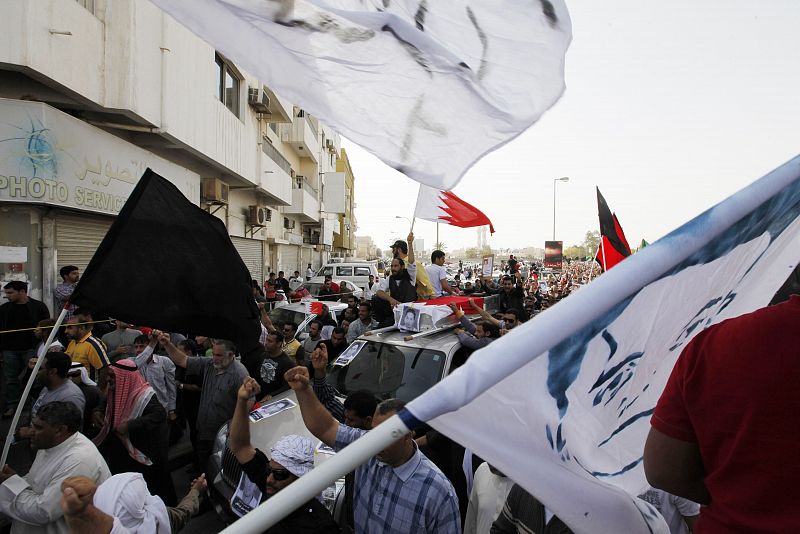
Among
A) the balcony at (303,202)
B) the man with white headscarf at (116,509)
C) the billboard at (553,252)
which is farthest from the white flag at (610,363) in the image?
the billboard at (553,252)

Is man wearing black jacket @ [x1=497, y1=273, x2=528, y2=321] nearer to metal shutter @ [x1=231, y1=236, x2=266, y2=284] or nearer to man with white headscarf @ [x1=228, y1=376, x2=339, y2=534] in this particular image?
man with white headscarf @ [x1=228, y1=376, x2=339, y2=534]

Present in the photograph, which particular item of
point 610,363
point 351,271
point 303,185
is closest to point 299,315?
point 610,363

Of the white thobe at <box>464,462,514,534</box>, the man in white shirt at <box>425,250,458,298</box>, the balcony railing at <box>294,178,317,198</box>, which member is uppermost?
the balcony railing at <box>294,178,317,198</box>

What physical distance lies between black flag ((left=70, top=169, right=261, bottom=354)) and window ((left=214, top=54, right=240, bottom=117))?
15150 mm

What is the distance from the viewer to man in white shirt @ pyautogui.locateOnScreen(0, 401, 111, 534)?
285 centimetres

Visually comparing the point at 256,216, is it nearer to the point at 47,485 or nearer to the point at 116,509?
the point at 47,485

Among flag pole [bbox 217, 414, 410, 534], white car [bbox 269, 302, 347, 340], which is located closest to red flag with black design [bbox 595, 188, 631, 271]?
flag pole [bbox 217, 414, 410, 534]

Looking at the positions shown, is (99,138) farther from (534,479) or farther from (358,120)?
(534,479)

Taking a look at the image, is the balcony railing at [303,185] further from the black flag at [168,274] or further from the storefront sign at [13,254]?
the black flag at [168,274]

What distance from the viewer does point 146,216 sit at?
317 centimetres

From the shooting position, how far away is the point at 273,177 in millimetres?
23156

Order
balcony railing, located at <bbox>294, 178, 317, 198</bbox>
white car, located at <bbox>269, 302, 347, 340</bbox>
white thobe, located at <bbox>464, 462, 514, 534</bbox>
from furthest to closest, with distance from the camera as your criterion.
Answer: balcony railing, located at <bbox>294, 178, 317, 198</bbox>
white car, located at <bbox>269, 302, 347, 340</bbox>
white thobe, located at <bbox>464, 462, 514, 534</bbox>

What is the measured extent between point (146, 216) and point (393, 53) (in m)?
1.89

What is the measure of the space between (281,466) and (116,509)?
82cm
